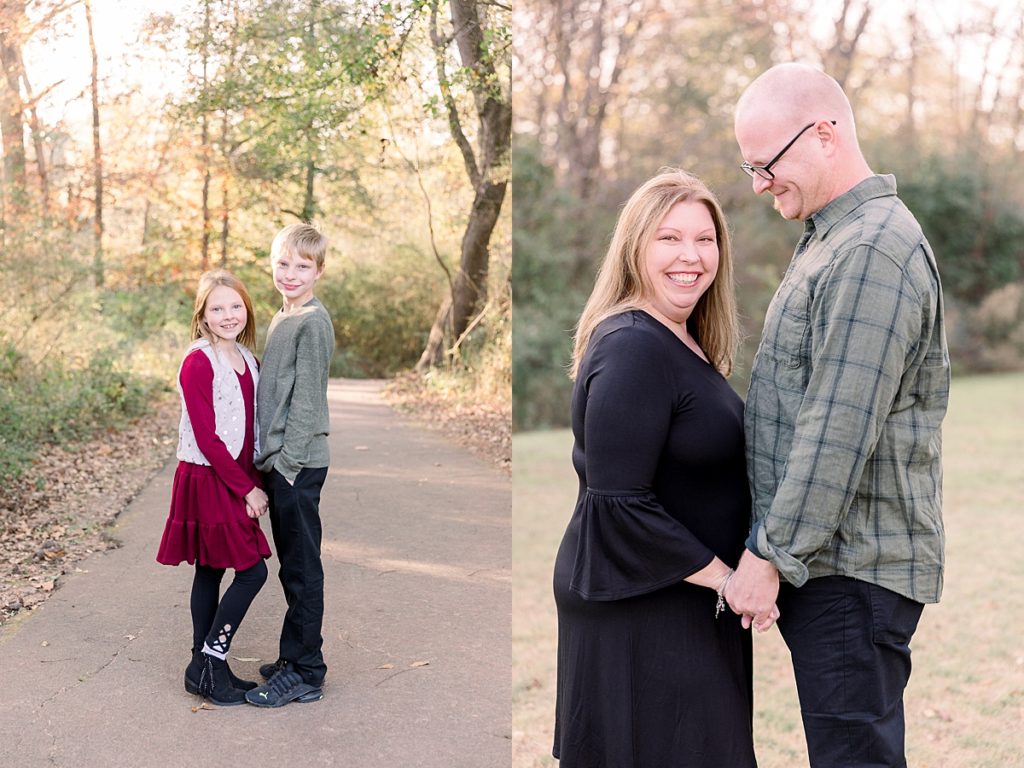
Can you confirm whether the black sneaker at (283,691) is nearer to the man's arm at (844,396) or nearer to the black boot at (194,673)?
the black boot at (194,673)

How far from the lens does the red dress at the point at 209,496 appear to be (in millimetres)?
2998

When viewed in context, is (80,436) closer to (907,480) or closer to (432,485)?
(432,485)

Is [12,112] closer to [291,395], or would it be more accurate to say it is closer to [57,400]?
[57,400]

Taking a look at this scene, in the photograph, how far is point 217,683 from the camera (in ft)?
10.5

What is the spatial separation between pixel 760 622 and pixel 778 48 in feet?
45.2

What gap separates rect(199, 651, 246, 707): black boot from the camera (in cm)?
317

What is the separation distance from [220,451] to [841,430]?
5.56 feet

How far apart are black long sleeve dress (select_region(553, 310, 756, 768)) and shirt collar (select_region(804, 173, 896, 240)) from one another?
0.36 meters

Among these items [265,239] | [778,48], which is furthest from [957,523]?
[778,48]

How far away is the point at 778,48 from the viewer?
48.2 feet

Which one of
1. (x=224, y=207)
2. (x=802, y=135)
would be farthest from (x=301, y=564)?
(x=802, y=135)

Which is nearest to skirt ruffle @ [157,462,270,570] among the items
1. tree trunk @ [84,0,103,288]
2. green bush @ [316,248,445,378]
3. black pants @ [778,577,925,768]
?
green bush @ [316,248,445,378]

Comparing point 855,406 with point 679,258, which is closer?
point 855,406

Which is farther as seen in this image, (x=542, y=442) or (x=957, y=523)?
(x=542, y=442)
